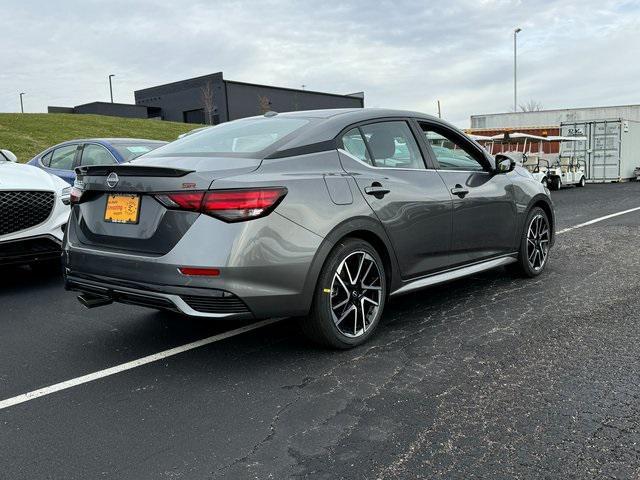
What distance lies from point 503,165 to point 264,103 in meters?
44.8

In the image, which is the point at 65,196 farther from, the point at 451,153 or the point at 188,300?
the point at 451,153

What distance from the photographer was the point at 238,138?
13.7ft

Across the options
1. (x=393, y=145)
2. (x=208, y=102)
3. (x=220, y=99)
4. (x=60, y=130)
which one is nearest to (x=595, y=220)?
(x=393, y=145)

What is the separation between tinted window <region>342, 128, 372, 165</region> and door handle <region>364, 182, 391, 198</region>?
0.20 m

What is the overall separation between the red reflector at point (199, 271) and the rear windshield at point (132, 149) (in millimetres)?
5083

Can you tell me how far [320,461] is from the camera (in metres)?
2.58

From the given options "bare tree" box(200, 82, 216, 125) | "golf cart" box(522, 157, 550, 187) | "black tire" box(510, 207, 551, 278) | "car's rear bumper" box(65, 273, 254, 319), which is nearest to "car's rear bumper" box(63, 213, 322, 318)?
"car's rear bumper" box(65, 273, 254, 319)

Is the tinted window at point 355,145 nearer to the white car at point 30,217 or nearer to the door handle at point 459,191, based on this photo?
the door handle at point 459,191

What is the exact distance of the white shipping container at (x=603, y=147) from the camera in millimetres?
23156

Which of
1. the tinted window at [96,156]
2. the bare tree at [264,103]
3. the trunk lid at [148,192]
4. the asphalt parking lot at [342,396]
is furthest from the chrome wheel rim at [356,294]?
the bare tree at [264,103]

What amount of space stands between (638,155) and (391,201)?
24.8 metres

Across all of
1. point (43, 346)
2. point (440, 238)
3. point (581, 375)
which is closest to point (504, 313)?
point (440, 238)

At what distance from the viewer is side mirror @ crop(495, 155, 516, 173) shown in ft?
17.4

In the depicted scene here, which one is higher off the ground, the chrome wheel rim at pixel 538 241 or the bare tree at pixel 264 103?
the bare tree at pixel 264 103
